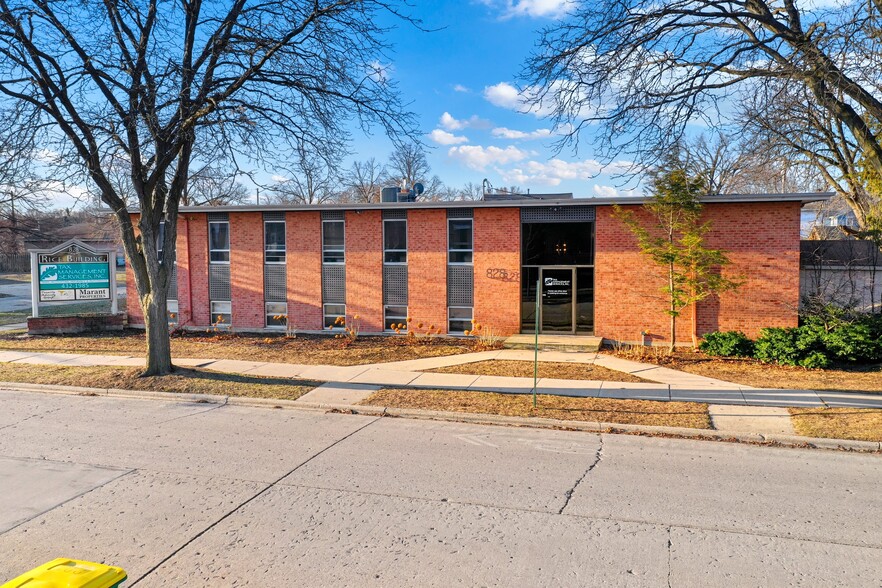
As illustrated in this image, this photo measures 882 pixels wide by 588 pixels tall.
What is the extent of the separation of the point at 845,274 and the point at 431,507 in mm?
16178

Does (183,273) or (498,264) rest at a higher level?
(498,264)

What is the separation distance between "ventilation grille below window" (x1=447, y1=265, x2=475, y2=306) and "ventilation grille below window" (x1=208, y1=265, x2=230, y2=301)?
25.1ft

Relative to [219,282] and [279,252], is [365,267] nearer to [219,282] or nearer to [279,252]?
[279,252]

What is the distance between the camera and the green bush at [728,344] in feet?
49.7

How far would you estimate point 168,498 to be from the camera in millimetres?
6266

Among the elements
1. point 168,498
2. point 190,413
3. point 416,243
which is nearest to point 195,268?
point 416,243

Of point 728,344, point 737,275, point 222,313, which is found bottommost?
point 728,344

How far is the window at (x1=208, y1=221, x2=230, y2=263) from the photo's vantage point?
20.8 m

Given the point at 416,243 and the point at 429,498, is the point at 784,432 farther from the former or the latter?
the point at 416,243

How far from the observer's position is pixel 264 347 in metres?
17.4

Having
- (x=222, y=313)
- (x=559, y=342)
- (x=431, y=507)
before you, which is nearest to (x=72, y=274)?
(x=222, y=313)

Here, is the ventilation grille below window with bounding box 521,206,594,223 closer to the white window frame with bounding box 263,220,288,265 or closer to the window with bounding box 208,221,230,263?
the white window frame with bounding box 263,220,288,265

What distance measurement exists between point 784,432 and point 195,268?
18.2m

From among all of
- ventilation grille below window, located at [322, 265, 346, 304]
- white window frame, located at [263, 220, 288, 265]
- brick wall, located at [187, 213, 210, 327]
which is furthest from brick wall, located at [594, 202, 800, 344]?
brick wall, located at [187, 213, 210, 327]
